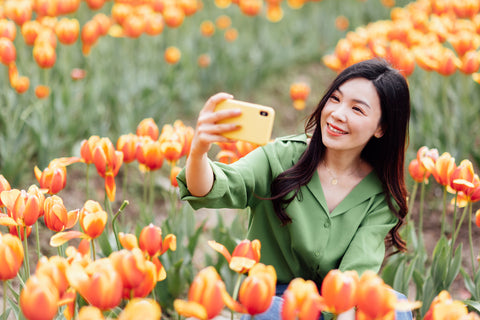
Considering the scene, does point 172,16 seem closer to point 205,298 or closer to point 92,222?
point 92,222

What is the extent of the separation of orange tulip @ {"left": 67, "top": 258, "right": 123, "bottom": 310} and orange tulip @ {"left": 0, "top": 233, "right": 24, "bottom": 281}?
17cm

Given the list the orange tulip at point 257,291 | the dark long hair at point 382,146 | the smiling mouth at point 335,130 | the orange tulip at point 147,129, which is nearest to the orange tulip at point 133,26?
the orange tulip at point 147,129

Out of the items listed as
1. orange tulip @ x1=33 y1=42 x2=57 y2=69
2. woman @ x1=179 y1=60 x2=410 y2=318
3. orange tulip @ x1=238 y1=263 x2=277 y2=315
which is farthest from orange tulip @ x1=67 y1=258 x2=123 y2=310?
orange tulip @ x1=33 y1=42 x2=57 y2=69

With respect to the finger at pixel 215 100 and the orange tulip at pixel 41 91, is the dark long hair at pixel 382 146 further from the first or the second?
the orange tulip at pixel 41 91

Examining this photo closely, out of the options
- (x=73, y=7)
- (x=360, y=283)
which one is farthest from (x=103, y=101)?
(x=360, y=283)

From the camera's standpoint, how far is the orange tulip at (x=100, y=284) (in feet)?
3.90

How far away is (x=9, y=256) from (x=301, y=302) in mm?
641

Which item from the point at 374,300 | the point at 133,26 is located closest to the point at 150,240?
the point at 374,300

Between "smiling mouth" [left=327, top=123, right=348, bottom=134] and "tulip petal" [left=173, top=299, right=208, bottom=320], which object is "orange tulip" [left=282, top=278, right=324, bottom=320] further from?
"smiling mouth" [left=327, top=123, right=348, bottom=134]

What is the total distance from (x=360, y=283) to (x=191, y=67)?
349cm

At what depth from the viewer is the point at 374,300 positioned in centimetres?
120

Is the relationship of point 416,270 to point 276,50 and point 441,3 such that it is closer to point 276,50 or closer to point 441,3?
point 441,3

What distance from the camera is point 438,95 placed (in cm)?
428

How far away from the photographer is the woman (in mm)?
1906
